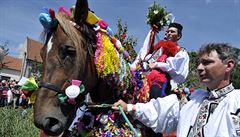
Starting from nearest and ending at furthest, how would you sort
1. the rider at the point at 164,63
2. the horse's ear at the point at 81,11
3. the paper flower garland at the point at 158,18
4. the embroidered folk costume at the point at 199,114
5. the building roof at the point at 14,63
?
1. the embroidered folk costume at the point at 199,114
2. the horse's ear at the point at 81,11
3. the rider at the point at 164,63
4. the paper flower garland at the point at 158,18
5. the building roof at the point at 14,63

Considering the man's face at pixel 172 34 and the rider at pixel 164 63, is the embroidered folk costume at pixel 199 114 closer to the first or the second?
the rider at pixel 164 63

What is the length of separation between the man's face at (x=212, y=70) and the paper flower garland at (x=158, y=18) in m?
2.43

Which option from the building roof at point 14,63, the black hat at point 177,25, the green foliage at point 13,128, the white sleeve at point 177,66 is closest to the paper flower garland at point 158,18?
the black hat at point 177,25

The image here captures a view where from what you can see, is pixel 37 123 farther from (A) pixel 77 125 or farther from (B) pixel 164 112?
(B) pixel 164 112

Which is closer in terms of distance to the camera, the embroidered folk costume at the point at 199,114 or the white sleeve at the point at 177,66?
the embroidered folk costume at the point at 199,114

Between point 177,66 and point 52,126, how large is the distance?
87.5 inches

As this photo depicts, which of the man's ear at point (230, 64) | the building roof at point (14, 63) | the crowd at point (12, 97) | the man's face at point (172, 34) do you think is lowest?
the crowd at point (12, 97)

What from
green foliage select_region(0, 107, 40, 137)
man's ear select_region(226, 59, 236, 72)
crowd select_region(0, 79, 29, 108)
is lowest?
green foliage select_region(0, 107, 40, 137)

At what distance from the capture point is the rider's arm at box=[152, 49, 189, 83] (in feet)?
13.7

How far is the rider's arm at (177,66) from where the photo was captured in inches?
165

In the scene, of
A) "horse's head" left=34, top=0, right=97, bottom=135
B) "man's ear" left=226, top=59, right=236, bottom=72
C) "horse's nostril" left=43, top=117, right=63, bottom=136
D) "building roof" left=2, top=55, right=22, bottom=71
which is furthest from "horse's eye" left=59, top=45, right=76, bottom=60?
"building roof" left=2, top=55, right=22, bottom=71

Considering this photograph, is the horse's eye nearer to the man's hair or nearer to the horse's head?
the horse's head

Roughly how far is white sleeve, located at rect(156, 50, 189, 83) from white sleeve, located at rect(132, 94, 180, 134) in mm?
1269

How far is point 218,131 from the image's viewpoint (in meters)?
2.44
